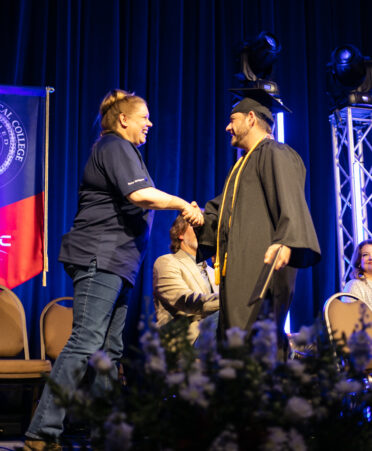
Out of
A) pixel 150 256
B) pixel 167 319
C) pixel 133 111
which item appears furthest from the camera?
pixel 150 256

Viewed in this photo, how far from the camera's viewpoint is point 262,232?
2160mm

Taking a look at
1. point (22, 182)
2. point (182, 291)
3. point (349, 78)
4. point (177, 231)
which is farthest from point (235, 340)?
point (349, 78)

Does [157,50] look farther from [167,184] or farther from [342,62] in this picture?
[342,62]

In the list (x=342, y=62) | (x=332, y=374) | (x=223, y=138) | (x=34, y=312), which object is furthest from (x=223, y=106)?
(x=332, y=374)

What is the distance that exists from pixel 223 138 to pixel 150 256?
123cm

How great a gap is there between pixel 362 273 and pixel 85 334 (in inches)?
106

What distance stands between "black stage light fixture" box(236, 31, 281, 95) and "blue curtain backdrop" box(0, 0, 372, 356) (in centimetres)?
51

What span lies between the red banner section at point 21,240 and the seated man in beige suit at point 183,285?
1.07 m

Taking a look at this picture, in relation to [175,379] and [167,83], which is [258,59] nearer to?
[167,83]

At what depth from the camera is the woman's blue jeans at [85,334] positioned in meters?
2.05

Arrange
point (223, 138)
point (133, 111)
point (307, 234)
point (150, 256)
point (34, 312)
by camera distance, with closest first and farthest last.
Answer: point (307, 234), point (133, 111), point (34, 312), point (150, 256), point (223, 138)

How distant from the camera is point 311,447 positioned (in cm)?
120

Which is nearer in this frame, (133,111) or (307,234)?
(307,234)

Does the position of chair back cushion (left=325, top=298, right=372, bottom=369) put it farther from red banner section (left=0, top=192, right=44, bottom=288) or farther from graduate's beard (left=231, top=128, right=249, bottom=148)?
red banner section (left=0, top=192, right=44, bottom=288)
